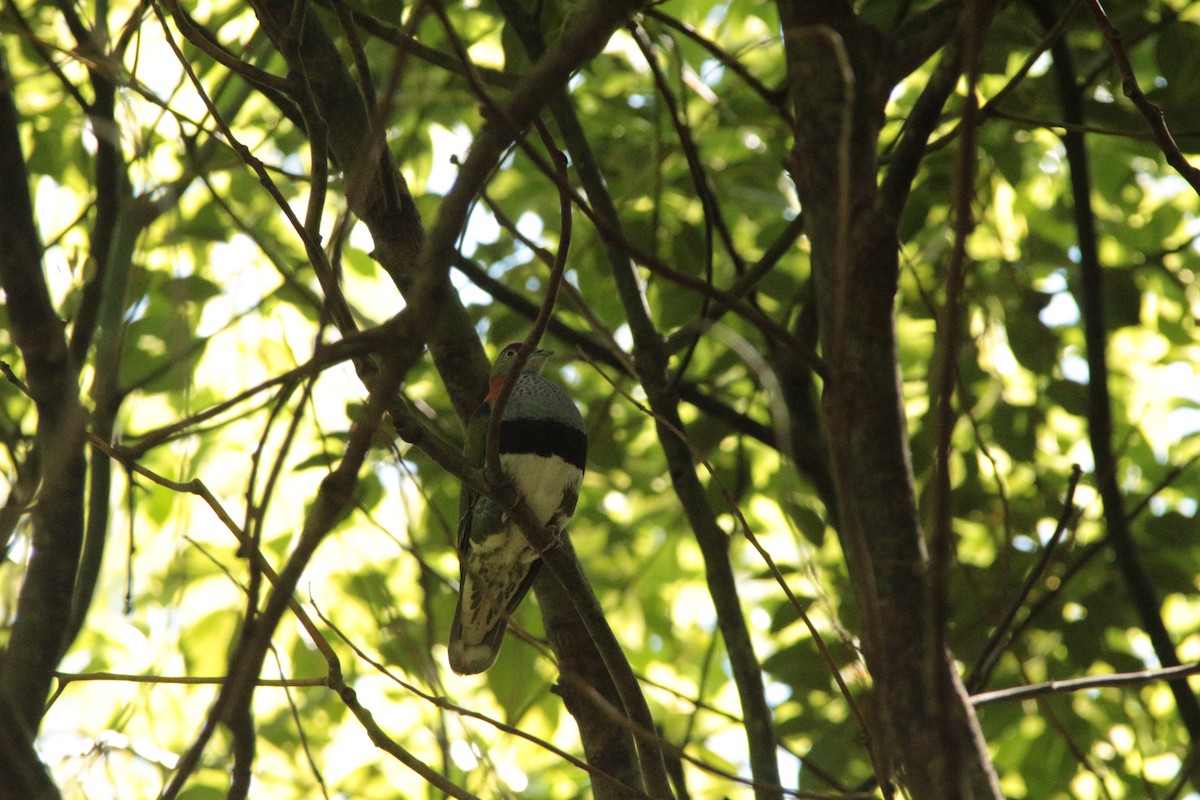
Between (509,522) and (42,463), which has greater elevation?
(509,522)

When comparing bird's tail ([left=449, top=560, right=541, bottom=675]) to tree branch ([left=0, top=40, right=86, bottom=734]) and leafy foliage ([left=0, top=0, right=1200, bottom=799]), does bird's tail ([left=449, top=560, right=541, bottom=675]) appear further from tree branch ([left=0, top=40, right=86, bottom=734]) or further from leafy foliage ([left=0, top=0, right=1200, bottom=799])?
tree branch ([left=0, top=40, right=86, bottom=734])

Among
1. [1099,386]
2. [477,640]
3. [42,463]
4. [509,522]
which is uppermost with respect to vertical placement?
[1099,386]

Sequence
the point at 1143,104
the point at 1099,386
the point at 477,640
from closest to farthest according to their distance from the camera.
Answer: the point at 1143,104, the point at 1099,386, the point at 477,640

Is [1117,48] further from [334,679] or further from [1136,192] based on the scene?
[1136,192]

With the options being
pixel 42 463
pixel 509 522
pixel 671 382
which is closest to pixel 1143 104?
pixel 671 382

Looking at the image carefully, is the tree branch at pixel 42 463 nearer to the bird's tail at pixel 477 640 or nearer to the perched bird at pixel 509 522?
the perched bird at pixel 509 522

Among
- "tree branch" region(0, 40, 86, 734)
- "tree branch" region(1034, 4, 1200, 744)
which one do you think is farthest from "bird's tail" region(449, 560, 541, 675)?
"tree branch" region(1034, 4, 1200, 744)

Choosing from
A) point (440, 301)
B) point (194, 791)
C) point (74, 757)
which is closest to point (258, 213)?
point (194, 791)

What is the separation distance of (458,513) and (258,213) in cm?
186

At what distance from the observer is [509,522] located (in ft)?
12.2

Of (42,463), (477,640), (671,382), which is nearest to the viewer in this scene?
(42,463)

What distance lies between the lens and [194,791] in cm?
375

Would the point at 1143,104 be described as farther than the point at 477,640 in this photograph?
No

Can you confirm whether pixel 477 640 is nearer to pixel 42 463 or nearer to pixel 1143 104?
pixel 42 463
